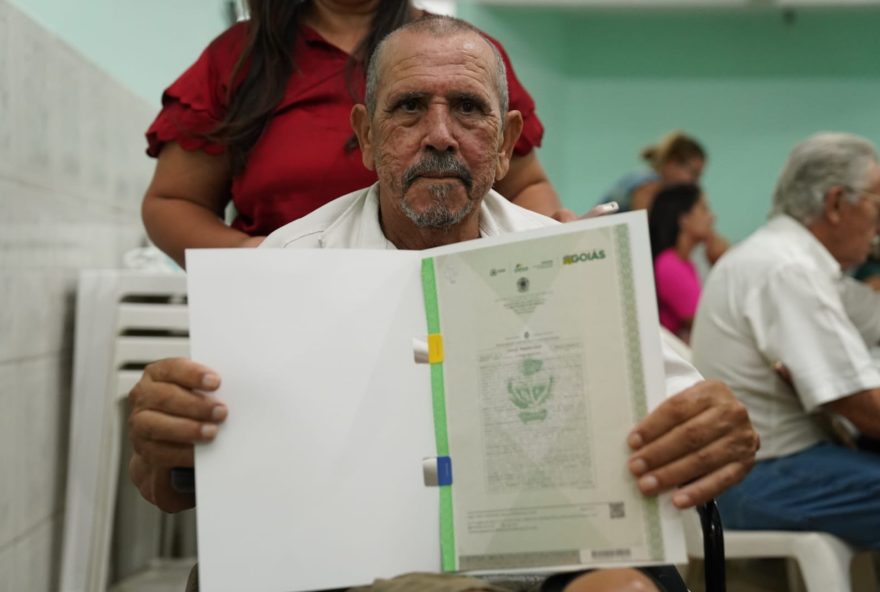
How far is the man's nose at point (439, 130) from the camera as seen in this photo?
4.83 feet

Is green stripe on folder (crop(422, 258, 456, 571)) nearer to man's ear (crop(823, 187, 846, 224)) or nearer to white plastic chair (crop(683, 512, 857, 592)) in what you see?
white plastic chair (crop(683, 512, 857, 592))

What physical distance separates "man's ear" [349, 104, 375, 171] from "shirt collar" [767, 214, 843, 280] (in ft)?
4.52

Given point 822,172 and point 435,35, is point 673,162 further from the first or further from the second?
point 435,35

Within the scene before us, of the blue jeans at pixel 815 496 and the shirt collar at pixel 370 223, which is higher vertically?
the shirt collar at pixel 370 223

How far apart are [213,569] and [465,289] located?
0.45 m

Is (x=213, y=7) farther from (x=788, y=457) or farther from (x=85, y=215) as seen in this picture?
(x=788, y=457)

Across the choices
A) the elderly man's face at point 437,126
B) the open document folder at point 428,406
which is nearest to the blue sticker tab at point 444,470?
the open document folder at point 428,406

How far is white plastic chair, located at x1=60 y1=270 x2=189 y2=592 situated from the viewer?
7.79ft

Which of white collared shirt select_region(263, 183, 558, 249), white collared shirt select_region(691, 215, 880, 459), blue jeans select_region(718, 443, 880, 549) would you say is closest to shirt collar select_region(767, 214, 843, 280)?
white collared shirt select_region(691, 215, 880, 459)

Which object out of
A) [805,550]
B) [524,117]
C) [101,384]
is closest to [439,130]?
[524,117]

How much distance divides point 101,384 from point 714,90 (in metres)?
5.44

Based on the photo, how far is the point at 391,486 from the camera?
3.97ft

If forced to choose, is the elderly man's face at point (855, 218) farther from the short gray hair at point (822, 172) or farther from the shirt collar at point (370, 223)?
the shirt collar at point (370, 223)

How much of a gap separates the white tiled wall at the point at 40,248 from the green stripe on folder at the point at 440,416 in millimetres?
1173
